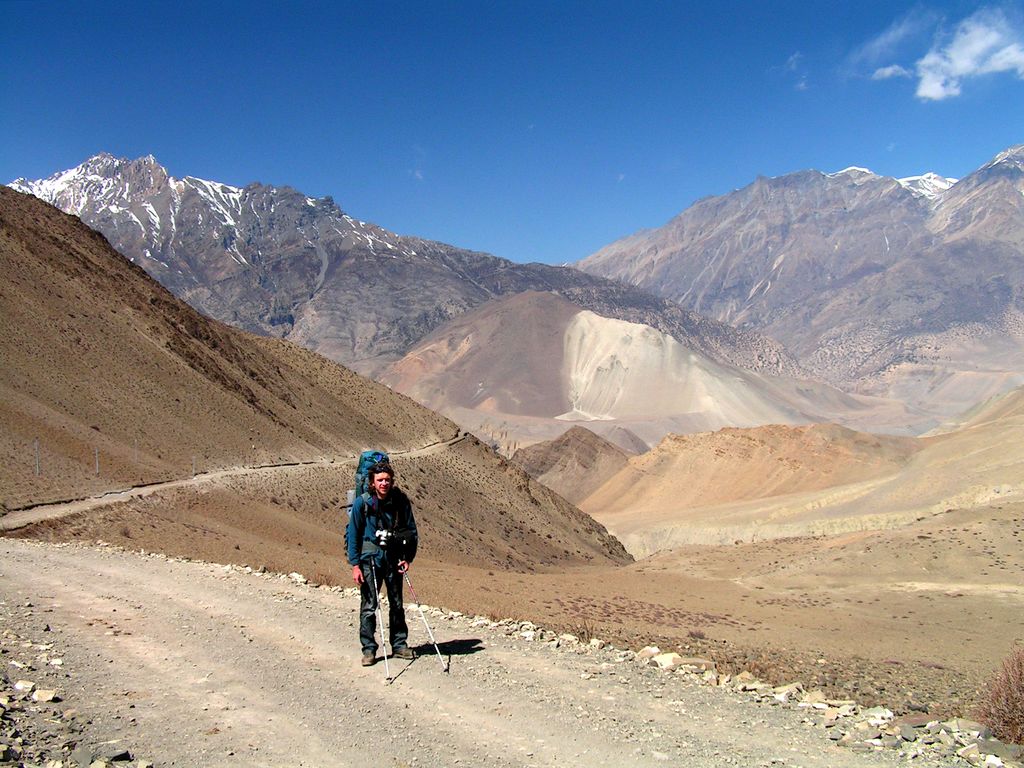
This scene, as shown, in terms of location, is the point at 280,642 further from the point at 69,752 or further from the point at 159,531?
the point at 159,531

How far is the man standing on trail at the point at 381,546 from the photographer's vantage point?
342 inches

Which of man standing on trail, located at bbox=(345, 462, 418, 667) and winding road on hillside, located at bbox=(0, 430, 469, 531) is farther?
winding road on hillside, located at bbox=(0, 430, 469, 531)

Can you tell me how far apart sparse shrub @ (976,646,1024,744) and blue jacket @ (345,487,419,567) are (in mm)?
5332

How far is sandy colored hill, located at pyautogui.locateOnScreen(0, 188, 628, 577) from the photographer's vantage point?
79.0 ft

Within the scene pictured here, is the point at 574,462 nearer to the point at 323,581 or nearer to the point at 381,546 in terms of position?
the point at 323,581

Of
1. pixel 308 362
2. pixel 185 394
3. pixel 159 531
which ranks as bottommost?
pixel 159 531

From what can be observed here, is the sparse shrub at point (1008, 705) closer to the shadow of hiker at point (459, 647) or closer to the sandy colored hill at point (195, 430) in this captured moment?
the shadow of hiker at point (459, 647)

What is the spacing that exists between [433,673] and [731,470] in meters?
70.3

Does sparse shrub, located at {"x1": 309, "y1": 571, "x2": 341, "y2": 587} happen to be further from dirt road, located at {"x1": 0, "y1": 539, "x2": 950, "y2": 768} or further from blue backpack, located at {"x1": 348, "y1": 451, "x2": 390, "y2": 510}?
blue backpack, located at {"x1": 348, "y1": 451, "x2": 390, "y2": 510}

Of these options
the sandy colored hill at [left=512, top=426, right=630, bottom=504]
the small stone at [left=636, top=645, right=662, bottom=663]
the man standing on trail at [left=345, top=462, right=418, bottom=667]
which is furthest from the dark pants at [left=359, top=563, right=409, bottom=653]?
the sandy colored hill at [left=512, top=426, right=630, bottom=504]

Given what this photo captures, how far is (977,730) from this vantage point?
23.5 feet

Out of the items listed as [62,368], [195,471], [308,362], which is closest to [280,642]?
[195,471]

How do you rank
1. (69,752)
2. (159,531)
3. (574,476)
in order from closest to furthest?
(69,752) → (159,531) → (574,476)

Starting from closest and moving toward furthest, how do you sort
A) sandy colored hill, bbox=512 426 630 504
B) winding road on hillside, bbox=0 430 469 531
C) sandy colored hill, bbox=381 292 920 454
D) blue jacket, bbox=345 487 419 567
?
1. blue jacket, bbox=345 487 419 567
2. winding road on hillside, bbox=0 430 469 531
3. sandy colored hill, bbox=512 426 630 504
4. sandy colored hill, bbox=381 292 920 454
